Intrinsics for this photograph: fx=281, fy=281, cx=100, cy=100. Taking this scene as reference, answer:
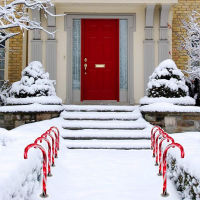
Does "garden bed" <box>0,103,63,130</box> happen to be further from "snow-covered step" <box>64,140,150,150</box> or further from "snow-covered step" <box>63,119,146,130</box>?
"snow-covered step" <box>64,140,150,150</box>

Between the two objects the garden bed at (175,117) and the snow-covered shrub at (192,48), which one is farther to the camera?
the snow-covered shrub at (192,48)

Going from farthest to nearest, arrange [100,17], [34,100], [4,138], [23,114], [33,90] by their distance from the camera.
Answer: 1. [100,17]
2. [33,90]
3. [34,100]
4. [23,114]
5. [4,138]

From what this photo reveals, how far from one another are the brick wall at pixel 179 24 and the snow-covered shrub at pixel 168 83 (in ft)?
8.82

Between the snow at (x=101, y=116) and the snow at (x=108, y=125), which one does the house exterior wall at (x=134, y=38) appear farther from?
the snow at (x=108, y=125)

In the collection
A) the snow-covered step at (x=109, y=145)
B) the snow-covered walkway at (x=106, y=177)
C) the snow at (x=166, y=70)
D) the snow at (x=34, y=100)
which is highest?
the snow at (x=166, y=70)

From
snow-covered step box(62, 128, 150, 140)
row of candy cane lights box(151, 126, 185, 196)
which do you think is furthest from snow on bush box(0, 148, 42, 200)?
snow-covered step box(62, 128, 150, 140)

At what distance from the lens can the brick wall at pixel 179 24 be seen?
995 cm

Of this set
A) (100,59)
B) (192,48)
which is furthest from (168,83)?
(100,59)

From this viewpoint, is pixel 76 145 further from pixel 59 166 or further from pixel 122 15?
pixel 122 15

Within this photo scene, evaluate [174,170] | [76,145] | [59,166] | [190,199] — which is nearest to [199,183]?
[190,199]

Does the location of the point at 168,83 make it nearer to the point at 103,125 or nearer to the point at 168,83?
the point at 168,83

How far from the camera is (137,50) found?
9.16 m

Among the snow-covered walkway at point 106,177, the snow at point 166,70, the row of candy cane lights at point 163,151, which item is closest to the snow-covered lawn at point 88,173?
the snow-covered walkway at point 106,177

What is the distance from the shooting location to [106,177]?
4.27 meters
